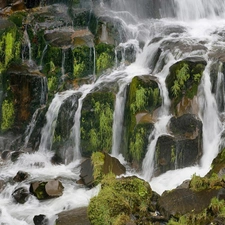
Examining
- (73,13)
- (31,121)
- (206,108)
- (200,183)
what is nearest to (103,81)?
(31,121)

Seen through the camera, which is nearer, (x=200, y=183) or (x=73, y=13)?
(x=200, y=183)

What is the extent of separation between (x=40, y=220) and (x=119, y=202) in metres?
2.27

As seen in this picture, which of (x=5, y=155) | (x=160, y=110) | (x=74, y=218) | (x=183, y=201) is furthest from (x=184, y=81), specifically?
(x=5, y=155)

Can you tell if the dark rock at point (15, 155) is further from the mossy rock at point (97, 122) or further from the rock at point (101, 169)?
the rock at point (101, 169)

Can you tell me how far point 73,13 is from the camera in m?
17.4

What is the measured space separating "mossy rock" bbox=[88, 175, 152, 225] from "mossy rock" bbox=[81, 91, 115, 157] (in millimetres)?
4008

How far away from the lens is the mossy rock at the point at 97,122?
11891mm

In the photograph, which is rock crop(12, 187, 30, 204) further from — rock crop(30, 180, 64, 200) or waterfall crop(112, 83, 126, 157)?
waterfall crop(112, 83, 126, 157)

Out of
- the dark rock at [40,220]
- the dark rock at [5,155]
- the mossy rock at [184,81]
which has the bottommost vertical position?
the dark rock at [5,155]

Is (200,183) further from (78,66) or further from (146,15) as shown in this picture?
(146,15)

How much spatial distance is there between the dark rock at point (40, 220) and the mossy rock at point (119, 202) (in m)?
1.67

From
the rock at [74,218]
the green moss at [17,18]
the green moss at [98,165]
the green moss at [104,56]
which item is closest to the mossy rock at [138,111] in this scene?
the green moss at [98,165]

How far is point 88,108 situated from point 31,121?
8.56 feet

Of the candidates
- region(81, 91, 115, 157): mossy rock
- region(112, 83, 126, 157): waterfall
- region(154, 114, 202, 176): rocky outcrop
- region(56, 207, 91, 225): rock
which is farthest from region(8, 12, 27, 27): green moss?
region(56, 207, 91, 225): rock
